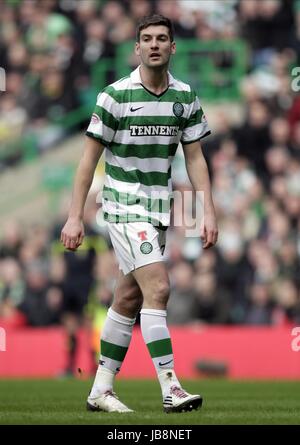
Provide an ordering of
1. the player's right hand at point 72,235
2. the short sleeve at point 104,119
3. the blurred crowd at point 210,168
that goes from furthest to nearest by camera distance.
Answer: the blurred crowd at point 210,168
the short sleeve at point 104,119
the player's right hand at point 72,235

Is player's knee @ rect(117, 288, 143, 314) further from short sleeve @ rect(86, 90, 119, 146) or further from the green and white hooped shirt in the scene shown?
short sleeve @ rect(86, 90, 119, 146)

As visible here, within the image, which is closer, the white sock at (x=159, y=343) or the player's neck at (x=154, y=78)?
the white sock at (x=159, y=343)

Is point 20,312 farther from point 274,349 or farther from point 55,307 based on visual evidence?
point 274,349

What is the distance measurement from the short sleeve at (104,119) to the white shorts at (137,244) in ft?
1.86

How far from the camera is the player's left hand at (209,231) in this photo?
8.28 meters

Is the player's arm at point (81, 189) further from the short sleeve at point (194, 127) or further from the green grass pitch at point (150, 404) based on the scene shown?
the green grass pitch at point (150, 404)

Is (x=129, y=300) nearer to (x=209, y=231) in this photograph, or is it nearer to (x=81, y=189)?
(x=209, y=231)

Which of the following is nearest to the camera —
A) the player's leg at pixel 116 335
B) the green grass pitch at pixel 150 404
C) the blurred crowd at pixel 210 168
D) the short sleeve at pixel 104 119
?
the green grass pitch at pixel 150 404

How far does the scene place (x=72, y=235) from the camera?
8.07 m

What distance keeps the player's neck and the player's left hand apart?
2.81ft

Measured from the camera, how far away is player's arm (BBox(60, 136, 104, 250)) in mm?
8094

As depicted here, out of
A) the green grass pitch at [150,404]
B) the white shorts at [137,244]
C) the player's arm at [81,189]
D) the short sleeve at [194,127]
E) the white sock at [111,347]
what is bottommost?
the green grass pitch at [150,404]

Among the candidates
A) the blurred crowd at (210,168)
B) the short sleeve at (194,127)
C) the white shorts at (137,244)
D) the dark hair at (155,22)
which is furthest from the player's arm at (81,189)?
the blurred crowd at (210,168)

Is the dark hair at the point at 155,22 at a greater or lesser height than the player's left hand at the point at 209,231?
greater
